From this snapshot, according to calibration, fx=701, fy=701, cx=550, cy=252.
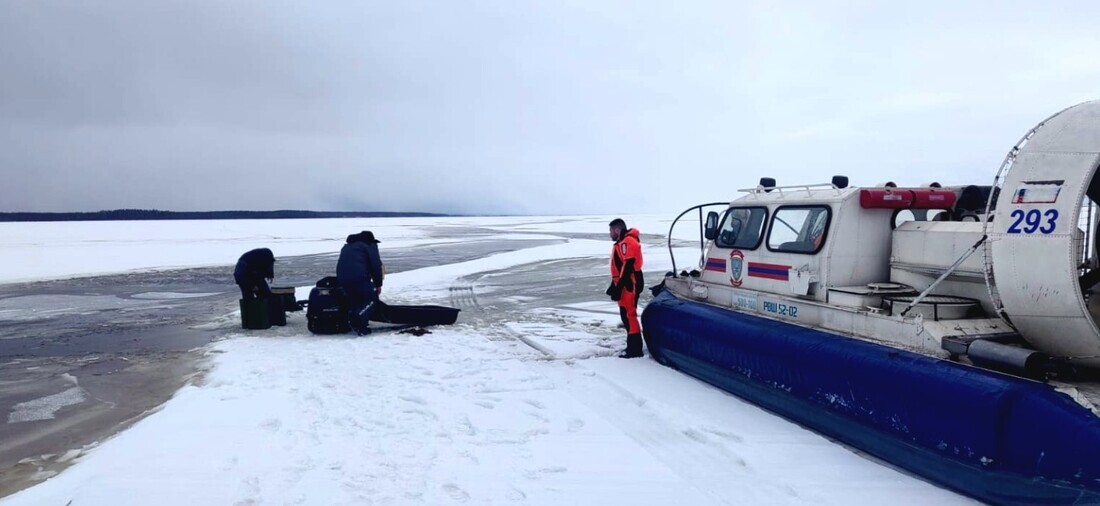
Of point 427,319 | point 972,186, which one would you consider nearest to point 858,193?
point 972,186

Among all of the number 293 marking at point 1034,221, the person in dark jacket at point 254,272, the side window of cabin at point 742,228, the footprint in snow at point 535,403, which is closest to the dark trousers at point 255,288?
the person in dark jacket at point 254,272

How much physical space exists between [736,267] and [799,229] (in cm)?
84

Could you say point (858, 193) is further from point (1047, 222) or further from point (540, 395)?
point (540, 395)

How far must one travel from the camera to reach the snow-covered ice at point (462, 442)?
13.1 ft

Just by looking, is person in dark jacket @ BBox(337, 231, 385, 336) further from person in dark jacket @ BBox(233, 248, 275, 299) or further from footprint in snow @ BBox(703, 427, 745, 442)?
footprint in snow @ BBox(703, 427, 745, 442)

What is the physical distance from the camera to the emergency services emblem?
678 cm

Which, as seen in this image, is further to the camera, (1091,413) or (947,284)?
(947,284)

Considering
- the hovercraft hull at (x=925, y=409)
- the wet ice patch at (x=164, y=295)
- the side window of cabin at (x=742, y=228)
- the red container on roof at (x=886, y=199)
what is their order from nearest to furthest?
the hovercraft hull at (x=925, y=409) → the red container on roof at (x=886, y=199) → the side window of cabin at (x=742, y=228) → the wet ice patch at (x=164, y=295)

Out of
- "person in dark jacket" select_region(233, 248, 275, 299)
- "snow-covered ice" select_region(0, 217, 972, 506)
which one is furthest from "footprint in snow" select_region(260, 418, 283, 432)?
"person in dark jacket" select_region(233, 248, 275, 299)

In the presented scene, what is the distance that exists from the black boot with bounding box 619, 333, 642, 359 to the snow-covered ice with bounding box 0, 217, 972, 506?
0.23 meters

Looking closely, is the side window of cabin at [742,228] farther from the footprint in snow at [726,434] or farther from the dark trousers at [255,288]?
the dark trousers at [255,288]

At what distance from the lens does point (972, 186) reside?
5.86 m

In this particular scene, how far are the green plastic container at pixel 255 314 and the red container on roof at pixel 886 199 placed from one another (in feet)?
25.7

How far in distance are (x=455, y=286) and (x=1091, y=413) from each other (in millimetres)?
12849
